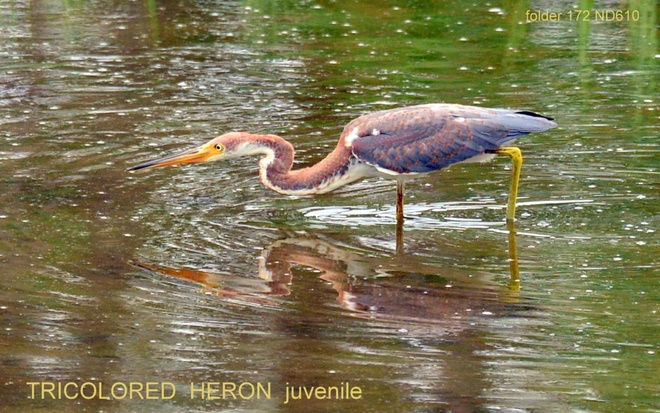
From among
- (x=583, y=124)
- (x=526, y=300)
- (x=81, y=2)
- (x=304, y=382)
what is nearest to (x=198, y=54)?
(x=81, y=2)

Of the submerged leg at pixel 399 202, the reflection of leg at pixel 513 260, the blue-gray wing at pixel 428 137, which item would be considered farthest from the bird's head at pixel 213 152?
the reflection of leg at pixel 513 260

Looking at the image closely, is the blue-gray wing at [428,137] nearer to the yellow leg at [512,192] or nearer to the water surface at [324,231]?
the yellow leg at [512,192]

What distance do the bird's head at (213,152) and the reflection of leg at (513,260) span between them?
6.08ft

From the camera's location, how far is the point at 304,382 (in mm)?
5883

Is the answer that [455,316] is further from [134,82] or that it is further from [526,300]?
[134,82]

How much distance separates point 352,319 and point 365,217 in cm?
210

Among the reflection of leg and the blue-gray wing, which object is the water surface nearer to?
the reflection of leg

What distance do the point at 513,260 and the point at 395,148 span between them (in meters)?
1.17

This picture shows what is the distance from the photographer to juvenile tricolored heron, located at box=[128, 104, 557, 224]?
844cm

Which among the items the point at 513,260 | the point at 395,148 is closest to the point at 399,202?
the point at 395,148

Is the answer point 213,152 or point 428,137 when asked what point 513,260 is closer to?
point 428,137

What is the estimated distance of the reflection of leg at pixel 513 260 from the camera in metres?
7.28

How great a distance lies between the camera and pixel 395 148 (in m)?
8.40

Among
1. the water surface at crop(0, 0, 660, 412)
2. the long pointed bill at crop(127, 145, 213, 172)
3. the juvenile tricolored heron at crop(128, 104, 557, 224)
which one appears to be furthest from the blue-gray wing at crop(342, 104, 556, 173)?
the long pointed bill at crop(127, 145, 213, 172)
